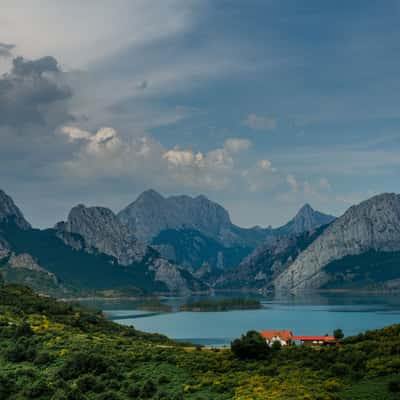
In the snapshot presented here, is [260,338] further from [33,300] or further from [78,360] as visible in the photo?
[33,300]

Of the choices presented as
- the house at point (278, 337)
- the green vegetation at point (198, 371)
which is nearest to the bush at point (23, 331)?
the green vegetation at point (198, 371)

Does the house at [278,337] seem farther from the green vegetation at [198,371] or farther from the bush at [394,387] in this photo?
the bush at [394,387]

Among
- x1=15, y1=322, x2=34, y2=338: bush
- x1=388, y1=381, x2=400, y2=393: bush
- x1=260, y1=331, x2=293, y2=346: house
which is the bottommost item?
x1=260, y1=331, x2=293, y2=346: house

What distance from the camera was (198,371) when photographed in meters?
68.1

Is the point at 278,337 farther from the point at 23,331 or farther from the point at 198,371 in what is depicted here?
the point at 198,371

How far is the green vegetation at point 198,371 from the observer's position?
5753 cm

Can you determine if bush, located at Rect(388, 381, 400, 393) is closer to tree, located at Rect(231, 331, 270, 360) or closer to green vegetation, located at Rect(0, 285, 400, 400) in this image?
green vegetation, located at Rect(0, 285, 400, 400)

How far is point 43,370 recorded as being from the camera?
7300 centimetres

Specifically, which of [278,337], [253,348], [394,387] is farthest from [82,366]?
[278,337]

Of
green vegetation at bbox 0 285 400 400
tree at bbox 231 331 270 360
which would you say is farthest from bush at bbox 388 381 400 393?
tree at bbox 231 331 270 360

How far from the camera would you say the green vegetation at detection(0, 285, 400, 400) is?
57531mm

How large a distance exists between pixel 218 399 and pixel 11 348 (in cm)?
3377

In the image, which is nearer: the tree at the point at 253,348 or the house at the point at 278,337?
the tree at the point at 253,348

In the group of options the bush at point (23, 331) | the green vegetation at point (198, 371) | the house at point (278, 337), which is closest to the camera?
the green vegetation at point (198, 371)
